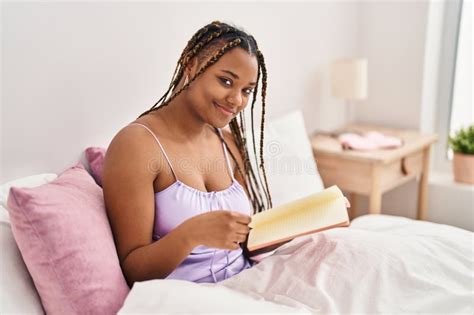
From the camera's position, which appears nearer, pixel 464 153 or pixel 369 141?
pixel 369 141

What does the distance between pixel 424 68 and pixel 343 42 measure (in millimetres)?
381

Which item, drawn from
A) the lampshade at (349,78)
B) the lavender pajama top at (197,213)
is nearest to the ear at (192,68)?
the lavender pajama top at (197,213)

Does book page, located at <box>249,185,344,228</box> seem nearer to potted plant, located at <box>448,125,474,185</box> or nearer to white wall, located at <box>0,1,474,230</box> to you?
white wall, located at <box>0,1,474,230</box>

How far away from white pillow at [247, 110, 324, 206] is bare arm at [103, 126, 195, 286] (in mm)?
650

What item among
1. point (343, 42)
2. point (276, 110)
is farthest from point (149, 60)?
point (343, 42)

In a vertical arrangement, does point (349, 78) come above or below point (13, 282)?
above

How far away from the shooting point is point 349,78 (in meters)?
2.42

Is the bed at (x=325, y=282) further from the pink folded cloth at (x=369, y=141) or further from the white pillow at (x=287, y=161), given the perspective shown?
the pink folded cloth at (x=369, y=141)

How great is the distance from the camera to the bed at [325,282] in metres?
1.05

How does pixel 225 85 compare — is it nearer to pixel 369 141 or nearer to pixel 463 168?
pixel 369 141

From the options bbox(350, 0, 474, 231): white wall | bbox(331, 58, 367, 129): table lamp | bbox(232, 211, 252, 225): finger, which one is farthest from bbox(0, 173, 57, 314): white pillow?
bbox(350, 0, 474, 231): white wall

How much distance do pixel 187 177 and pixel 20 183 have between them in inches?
15.6

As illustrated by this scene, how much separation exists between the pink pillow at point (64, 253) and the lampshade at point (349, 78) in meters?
1.54

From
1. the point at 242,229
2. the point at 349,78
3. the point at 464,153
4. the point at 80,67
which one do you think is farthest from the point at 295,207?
the point at 464,153
